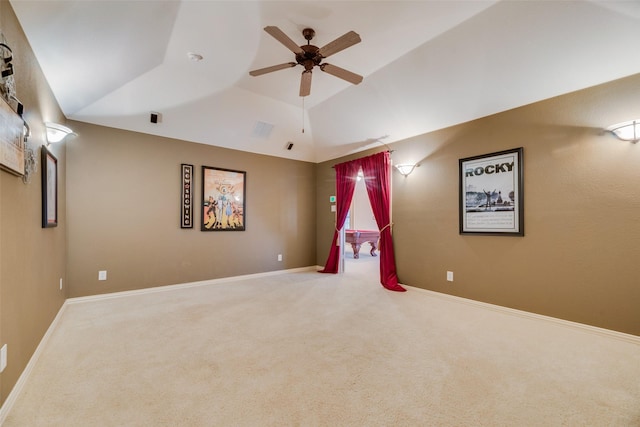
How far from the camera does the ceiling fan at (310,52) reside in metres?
2.31

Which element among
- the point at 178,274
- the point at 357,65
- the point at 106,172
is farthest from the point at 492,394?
the point at 106,172

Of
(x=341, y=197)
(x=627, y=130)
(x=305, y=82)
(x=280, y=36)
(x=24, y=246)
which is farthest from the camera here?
(x=341, y=197)

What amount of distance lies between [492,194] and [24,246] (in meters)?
4.66

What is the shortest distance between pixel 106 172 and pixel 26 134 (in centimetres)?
217

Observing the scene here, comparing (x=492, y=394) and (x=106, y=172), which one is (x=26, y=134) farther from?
(x=492, y=394)

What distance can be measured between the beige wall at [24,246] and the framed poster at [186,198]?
5.74 ft

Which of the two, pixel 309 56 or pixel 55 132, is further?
pixel 309 56

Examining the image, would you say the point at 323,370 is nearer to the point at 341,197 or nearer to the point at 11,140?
the point at 11,140

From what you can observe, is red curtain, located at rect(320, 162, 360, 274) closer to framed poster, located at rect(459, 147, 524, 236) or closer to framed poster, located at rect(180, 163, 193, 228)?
framed poster, located at rect(459, 147, 524, 236)

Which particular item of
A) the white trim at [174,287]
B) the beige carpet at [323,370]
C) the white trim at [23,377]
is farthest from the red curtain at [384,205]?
the white trim at [23,377]

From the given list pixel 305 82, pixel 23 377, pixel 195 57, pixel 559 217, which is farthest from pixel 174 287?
pixel 559 217

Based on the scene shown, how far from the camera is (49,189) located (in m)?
2.71

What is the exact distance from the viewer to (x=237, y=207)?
5152 mm

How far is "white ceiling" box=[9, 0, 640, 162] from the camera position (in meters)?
2.28
